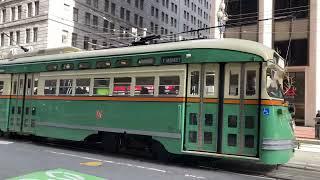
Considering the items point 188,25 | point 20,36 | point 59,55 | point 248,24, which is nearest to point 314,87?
point 248,24

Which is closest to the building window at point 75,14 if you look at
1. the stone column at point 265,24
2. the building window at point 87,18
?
the building window at point 87,18

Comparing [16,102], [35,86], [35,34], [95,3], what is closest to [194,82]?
[35,86]

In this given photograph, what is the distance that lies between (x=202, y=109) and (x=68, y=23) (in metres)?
51.4

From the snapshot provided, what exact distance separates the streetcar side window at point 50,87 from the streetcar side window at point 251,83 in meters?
7.75

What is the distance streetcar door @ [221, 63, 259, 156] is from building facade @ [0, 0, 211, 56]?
36.7 metres

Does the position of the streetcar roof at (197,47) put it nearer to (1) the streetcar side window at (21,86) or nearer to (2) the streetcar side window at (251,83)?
(2) the streetcar side window at (251,83)

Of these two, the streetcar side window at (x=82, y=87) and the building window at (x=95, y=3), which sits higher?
the building window at (x=95, y=3)

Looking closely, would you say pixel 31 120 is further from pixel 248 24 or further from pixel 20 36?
pixel 20 36

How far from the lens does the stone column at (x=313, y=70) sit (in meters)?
33.4

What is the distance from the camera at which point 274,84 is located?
11594 millimetres

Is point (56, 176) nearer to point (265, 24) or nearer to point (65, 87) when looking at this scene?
point (65, 87)

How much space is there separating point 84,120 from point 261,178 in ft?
21.7

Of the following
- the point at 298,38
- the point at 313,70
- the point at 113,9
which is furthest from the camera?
the point at 113,9

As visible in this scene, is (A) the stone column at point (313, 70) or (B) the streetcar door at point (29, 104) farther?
(A) the stone column at point (313, 70)
